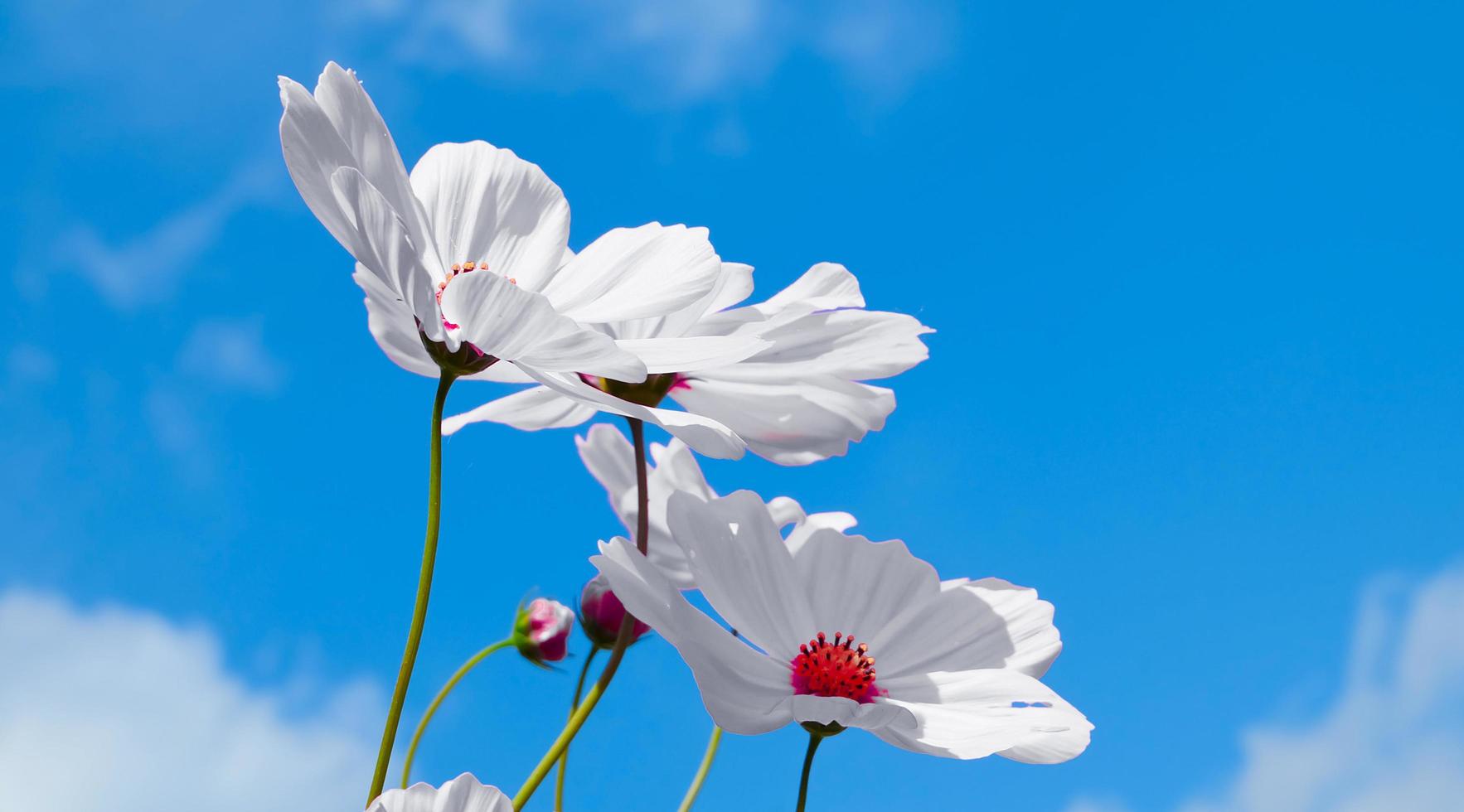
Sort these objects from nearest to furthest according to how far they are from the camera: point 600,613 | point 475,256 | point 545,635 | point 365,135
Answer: point 365,135, point 475,256, point 600,613, point 545,635

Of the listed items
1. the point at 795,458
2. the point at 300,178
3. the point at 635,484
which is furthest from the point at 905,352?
the point at 300,178

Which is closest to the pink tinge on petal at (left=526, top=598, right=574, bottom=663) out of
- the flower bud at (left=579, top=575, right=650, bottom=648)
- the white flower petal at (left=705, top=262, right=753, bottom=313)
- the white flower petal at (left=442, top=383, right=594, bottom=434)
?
the flower bud at (left=579, top=575, right=650, bottom=648)

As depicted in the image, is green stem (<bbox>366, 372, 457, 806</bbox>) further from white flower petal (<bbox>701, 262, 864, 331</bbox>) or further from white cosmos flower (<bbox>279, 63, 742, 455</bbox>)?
white flower petal (<bbox>701, 262, 864, 331</bbox>)

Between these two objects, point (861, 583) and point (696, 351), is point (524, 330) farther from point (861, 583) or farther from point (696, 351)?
point (861, 583)

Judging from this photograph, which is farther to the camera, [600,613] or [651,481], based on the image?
[600,613]

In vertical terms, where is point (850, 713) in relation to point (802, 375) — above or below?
below

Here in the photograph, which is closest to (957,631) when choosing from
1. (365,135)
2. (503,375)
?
(503,375)

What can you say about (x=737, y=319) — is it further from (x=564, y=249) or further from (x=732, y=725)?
(x=732, y=725)

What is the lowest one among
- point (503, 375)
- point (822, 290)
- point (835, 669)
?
point (835, 669)
